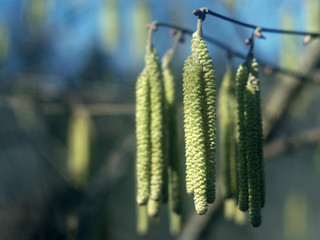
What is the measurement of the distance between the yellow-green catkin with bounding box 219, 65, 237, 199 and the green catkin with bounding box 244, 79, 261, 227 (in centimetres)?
25

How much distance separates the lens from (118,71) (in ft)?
25.0

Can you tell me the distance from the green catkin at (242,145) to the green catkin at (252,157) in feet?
0.05

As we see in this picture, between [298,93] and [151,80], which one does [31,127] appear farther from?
[151,80]

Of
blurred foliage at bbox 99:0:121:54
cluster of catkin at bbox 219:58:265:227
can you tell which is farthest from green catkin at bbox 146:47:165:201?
blurred foliage at bbox 99:0:121:54

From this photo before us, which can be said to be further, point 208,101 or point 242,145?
point 242,145

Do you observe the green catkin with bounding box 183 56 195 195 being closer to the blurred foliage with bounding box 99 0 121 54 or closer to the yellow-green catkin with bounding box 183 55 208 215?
the yellow-green catkin with bounding box 183 55 208 215

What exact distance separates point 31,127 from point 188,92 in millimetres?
3330

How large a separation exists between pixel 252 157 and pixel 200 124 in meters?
0.20

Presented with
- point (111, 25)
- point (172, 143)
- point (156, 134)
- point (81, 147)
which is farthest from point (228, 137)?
point (111, 25)

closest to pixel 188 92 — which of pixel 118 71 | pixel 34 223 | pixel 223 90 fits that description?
pixel 223 90

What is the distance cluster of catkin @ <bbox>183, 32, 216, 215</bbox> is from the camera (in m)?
0.91

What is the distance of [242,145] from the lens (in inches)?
42.0

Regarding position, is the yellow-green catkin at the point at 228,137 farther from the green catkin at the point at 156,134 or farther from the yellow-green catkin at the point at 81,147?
the yellow-green catkin at the point at 81,147

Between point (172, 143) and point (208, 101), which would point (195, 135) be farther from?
point (172, 143)
